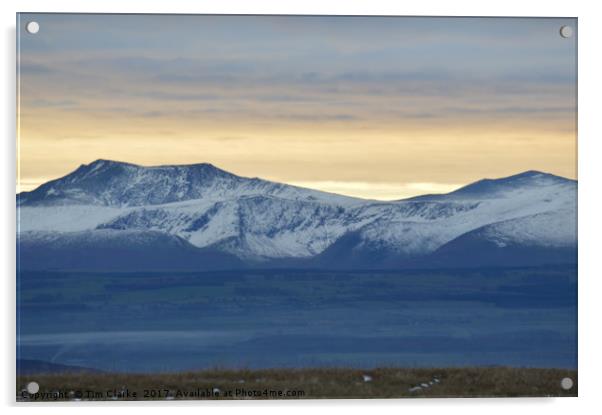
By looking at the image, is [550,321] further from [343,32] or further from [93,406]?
[93,406]

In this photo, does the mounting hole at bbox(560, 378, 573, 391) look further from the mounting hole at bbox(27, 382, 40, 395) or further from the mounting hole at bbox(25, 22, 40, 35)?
the mounting hole at bbox(25, 22, 40, 35)

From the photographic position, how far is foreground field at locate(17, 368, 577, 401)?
35.7ft

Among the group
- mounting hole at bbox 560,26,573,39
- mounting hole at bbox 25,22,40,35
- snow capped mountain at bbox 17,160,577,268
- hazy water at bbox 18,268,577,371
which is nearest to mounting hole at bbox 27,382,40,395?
hazy water at bbox 18,268,577,371

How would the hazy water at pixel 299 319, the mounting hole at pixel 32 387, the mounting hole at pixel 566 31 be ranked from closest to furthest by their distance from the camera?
the mounting hole at pixel 32 387, the hazy water at pixel 299 319, the mounting hole at pixel 566 31

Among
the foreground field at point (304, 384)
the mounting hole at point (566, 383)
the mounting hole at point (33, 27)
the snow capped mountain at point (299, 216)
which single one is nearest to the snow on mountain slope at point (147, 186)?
the snow capped mountain at point (299, 216)

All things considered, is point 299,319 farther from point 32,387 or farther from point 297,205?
point 32,387

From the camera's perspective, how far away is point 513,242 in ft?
37.1

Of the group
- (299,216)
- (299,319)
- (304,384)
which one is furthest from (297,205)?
(304,384)

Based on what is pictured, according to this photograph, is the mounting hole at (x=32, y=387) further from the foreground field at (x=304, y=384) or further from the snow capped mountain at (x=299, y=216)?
the snow capped mountain at (x=299, y=216)

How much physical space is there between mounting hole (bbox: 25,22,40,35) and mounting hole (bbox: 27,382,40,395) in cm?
318

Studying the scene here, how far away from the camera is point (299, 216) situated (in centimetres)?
1128

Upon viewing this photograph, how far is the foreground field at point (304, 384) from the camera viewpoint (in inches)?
429
